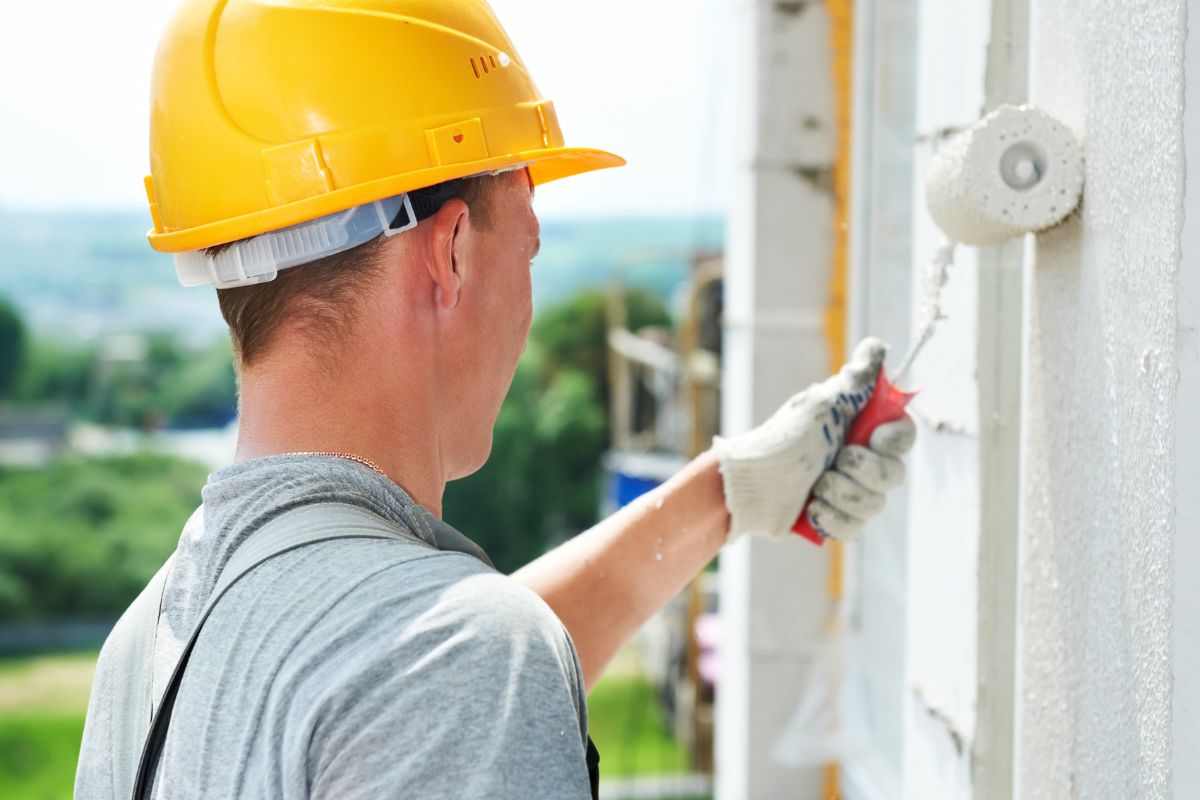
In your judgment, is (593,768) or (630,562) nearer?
(593,768)

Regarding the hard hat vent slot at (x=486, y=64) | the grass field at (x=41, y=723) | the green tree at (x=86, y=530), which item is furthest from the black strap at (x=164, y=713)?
the green tree at (x=86, y=530)

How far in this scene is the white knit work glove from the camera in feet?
6.45

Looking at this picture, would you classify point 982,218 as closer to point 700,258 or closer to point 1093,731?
point 1093,731

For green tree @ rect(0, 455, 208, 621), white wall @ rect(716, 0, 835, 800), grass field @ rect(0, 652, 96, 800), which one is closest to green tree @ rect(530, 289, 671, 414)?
green tree @ rect(0, 455, 208, 621)

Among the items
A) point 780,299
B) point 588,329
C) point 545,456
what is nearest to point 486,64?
point 780,299

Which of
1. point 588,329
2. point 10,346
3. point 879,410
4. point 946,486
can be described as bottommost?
point 10,346

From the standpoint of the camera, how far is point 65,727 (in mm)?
16297

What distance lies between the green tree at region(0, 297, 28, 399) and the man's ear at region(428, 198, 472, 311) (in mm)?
25299

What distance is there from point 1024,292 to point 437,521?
0.97 metres

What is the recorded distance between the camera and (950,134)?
1.97 metres

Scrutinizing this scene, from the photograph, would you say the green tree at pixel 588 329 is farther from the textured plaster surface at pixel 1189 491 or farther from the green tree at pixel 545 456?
the textured plaster surface at pixel 1189 491

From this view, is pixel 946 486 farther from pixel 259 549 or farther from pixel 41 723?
pixel 41 723

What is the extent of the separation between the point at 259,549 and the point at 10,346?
26014 millimetres

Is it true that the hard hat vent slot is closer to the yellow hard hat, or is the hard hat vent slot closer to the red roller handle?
the yellow hard hat
